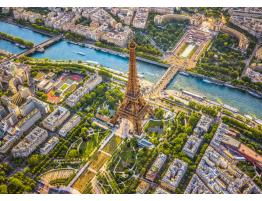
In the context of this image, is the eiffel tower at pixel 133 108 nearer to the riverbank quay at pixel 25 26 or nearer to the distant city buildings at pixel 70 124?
the distant city buildings at pixel 70 124

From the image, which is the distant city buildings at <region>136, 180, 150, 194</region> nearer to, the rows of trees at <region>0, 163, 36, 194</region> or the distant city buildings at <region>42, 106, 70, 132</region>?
the rows of trees at <region>0, 163, 36, 194</region>

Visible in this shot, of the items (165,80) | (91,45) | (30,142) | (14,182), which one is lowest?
(14,182)

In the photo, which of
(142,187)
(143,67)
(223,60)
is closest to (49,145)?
(142,187)

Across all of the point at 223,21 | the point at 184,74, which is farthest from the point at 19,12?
the point at 223,21

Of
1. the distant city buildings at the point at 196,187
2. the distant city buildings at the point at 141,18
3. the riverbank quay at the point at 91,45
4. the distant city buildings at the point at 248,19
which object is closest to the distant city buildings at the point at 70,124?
the distant city buildings at the point at 196,187

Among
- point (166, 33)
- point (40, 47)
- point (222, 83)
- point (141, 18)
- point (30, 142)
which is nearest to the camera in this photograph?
point (30, 142)

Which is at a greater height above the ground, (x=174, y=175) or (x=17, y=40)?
(x=17, y=40)

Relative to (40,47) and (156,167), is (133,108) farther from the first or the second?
(40,47)

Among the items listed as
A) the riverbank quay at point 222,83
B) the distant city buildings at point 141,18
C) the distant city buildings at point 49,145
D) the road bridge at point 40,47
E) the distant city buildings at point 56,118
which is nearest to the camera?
the distant city buildings at point 49,145

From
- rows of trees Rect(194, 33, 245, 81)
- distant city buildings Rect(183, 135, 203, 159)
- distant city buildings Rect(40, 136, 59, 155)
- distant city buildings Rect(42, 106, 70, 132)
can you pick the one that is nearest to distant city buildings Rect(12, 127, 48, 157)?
distant city buildings Rect(40, 136, 59, 155)

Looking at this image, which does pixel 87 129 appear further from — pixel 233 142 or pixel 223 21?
pixel 223 21
